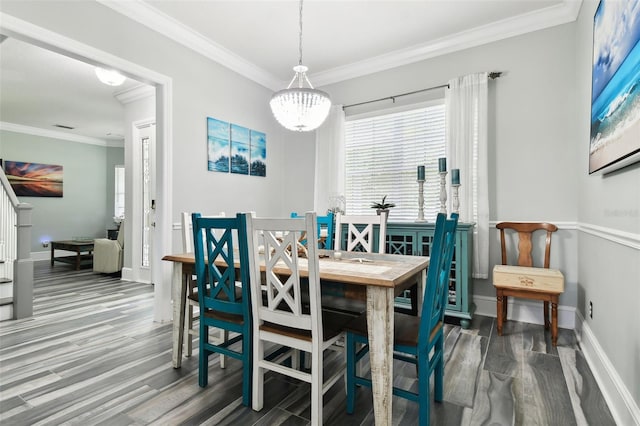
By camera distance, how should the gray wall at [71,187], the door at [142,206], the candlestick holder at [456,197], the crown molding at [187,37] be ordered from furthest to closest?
the gray wall at [71,187], the door at [142,206], the candlestick holder at [456,197], the crown molding at [187,37]

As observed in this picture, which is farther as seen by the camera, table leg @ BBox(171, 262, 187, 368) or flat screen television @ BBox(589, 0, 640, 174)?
table leg @ BBox(171, 262, 187, 368)

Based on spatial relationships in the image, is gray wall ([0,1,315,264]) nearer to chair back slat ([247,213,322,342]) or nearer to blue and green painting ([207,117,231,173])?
blue and green painting ([207,117,231,173])

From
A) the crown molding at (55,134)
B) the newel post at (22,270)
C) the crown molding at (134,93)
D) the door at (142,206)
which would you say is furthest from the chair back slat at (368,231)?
the crown molding at (55,134)

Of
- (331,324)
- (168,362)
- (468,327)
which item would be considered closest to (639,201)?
(331,324)

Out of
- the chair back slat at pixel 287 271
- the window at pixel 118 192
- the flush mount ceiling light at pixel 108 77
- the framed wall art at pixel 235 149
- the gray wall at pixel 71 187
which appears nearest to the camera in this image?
the chair back slat at pixel 287 271

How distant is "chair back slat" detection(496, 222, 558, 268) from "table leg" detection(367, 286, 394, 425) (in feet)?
7.15

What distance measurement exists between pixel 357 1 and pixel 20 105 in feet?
19.5

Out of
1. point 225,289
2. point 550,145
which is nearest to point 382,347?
point 225,289

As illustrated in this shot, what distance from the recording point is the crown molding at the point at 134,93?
4.75m

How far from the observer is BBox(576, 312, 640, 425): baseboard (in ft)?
4.97

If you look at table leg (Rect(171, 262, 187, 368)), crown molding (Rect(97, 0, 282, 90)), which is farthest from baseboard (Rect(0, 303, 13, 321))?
crown molding (Rect(97, 0, 282, 90))

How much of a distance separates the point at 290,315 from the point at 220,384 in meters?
0.79

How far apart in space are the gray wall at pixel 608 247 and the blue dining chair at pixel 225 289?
1.80 meters

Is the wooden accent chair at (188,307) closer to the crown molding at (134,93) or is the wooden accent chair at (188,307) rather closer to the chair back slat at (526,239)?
the chair back slat at (526,239)
